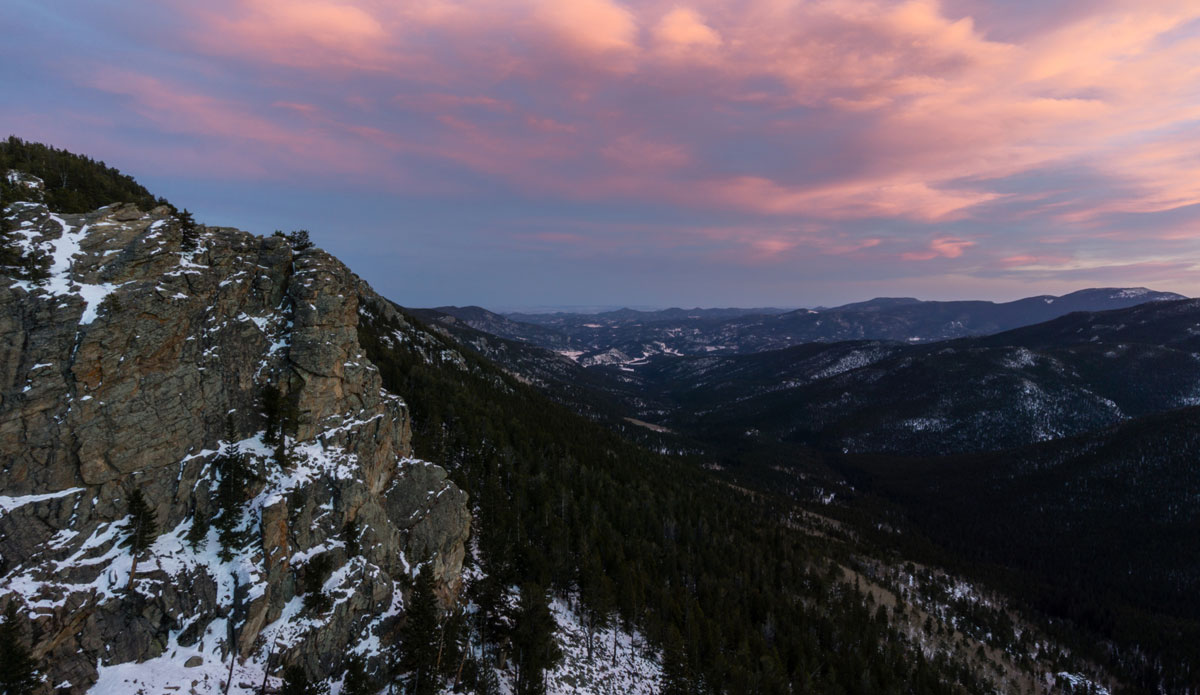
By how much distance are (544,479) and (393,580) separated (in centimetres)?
5051

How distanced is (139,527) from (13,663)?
373 inches

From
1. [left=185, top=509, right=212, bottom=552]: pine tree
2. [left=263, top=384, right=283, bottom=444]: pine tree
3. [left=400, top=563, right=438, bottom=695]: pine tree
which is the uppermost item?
[left=263, top=384, right=283, bottom=444]: pine tree

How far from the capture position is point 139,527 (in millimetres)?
34688

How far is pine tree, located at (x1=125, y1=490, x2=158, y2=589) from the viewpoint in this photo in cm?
3462

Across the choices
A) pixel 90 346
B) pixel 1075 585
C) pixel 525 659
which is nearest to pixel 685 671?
pixel 525 659

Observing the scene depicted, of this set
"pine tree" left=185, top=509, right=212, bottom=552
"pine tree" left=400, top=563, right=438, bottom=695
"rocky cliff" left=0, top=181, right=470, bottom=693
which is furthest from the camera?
"pine tree" left=400, top=563, right=438, bottom=695

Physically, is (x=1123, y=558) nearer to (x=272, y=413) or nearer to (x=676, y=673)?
(x=676, y=673)

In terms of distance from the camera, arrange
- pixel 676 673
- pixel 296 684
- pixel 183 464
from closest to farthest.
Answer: pixel 296 684
pixel 183 464
pixel 676 673

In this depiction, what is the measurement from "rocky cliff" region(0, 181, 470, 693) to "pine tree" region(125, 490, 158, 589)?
600 mm

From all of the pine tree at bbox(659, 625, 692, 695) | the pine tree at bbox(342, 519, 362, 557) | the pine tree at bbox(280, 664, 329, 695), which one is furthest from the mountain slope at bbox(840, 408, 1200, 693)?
the pine tree at bbox(280, 664, 329, 695)

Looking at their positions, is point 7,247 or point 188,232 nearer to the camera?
point 7,247

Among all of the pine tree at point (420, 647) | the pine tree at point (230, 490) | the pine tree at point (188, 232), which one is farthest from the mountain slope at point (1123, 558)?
the pine tree at point (188, 232)

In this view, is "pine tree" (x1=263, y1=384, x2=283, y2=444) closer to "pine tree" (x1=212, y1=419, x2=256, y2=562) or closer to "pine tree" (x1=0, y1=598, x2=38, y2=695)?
"pine tree" (x1=212, y1=419, x2=256, y2=562)

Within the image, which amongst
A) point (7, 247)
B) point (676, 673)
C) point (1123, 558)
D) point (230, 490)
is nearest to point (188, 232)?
point (7, 247)
